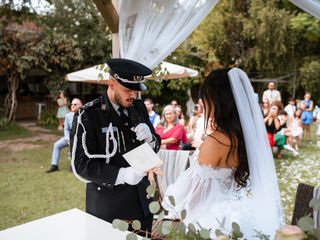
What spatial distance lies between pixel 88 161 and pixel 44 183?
404 centimetres

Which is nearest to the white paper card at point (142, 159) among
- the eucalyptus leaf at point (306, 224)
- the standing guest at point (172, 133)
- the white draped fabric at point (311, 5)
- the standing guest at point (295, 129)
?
the eucalyptus leaf at point (306, 224)

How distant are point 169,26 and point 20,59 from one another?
9.75 m

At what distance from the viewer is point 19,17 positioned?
4.71m

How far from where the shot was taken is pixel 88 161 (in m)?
1.97

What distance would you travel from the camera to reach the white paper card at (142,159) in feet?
6.28

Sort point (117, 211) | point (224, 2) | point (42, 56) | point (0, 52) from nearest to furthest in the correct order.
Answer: point (117, 211)
point (0, 52)
point (42, 56)
point (224, 2)

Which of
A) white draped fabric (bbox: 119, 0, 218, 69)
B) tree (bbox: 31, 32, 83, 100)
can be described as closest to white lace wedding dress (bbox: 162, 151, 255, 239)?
white draped fabric (bbox: 119, 0, 218, 69)

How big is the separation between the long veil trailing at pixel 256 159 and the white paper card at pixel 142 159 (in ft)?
1.75

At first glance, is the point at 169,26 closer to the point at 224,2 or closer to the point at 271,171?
the point at 271,171

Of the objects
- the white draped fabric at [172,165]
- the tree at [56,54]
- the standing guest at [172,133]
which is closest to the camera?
the white draped fabric at [172,165]

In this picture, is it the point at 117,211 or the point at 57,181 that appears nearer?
the point at 117,211

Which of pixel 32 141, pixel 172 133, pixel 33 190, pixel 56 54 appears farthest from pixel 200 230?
pixel 56 54

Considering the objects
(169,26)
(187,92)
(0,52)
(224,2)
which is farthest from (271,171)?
(224,2)

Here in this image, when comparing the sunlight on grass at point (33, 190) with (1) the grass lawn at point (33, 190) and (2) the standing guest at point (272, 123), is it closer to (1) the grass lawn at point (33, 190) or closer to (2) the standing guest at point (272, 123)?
(1) the grass lawn at point (33, 190)
